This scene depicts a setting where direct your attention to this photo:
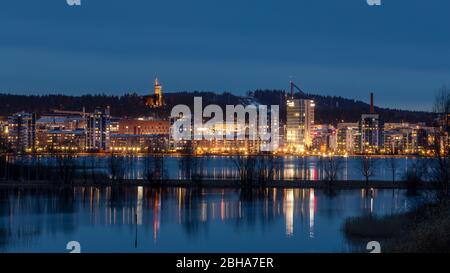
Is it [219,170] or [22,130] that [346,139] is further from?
[219,170]

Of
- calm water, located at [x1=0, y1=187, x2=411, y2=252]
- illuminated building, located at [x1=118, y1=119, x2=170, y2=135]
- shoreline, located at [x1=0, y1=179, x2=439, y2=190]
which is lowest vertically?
calm water, located at [x1=0, y1=187, x2=411, y2=252]

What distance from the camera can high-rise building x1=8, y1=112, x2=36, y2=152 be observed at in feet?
164

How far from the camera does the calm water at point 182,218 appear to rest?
9.45 metres

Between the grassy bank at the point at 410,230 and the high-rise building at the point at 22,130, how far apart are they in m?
41.9

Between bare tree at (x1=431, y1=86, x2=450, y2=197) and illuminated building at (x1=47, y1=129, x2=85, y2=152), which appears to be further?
illuminated building at (x1=47, y1=129, x2=85, y2=152)

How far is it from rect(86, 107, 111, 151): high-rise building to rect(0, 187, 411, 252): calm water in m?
38.6

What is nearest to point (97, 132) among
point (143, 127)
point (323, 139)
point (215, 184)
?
point (143, 127)

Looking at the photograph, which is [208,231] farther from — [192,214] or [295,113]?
[295,113]

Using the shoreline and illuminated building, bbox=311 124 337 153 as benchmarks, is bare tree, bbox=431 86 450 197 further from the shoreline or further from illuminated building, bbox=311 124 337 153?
illuminated building, bbox=311 124 337 153

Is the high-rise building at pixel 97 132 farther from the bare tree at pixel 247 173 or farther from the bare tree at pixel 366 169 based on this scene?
the bare tree at pixel 247 173

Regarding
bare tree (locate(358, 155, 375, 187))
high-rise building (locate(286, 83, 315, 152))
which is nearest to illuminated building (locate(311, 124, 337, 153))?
high-rise building (locate(286, 83, 315, 152))

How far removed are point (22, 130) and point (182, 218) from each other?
41069mm
